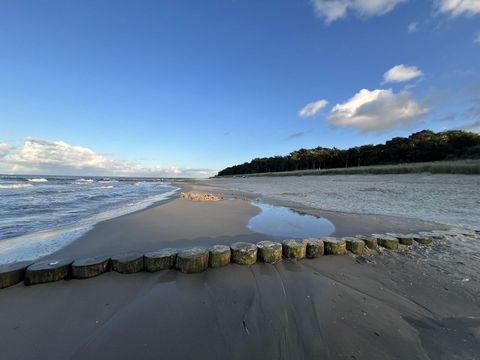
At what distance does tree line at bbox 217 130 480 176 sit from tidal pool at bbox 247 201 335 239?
50398mm

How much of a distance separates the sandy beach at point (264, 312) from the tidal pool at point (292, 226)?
6.80 ft

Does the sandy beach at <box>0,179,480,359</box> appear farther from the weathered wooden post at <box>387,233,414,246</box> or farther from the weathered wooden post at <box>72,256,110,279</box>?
the weathered wooden post at <box>387,233,414,246</box>

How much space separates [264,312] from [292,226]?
4.85 meters

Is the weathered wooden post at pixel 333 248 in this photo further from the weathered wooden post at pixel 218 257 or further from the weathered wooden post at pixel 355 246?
the weathered wooden post at pixel 218 257

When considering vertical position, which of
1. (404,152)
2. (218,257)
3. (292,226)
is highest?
(404,152)

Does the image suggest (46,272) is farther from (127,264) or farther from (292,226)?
(292,226)

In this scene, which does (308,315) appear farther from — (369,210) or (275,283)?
(369,210)

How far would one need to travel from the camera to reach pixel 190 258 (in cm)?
375

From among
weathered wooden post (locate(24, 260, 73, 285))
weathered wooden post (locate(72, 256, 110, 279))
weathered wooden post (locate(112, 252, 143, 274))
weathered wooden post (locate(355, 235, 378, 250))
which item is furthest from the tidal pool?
weathered wooden post (locate(24, 260, 73, 285))

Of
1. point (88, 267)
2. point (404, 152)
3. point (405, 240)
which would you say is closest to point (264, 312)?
point (88, 267)

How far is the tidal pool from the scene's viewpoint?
6.55 m

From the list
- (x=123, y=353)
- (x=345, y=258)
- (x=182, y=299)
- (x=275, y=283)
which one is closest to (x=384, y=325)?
(x=275, y=283)

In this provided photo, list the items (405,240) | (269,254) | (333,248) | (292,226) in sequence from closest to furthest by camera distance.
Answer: (269,254) → (333,248) → (405,240) → (292,226)

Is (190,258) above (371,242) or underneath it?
above
